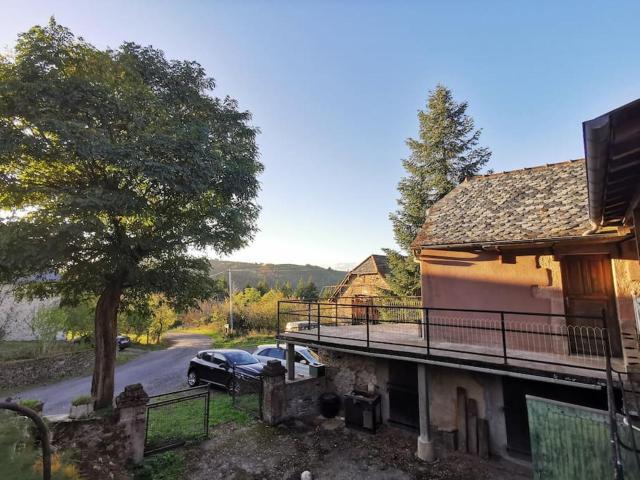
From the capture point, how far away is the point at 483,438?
23.8 ft

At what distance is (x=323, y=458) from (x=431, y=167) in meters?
17.0

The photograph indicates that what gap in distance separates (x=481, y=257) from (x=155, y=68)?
11.4 meters

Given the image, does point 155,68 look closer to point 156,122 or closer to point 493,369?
point 156,122

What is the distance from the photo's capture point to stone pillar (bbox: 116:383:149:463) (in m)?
6.96

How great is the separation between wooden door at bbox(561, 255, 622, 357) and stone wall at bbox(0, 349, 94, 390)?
22205mm

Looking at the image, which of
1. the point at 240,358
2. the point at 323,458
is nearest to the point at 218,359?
the point at 240,358

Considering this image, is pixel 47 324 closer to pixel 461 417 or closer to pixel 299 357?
pixel 299 357

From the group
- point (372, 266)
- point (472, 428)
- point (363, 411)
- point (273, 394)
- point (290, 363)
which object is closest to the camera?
point (472, 428)

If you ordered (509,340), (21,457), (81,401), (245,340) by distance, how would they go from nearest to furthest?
(21,457) → (81,401) → (509,340) → (245,340)

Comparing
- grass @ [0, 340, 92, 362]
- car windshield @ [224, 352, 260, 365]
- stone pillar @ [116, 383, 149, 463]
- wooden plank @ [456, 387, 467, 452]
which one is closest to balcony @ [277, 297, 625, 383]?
wooden plank @ [456, 387, 467, 452]

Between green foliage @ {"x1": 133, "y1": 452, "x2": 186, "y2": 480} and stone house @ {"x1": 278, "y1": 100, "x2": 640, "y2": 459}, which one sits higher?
stone house @ {"x1": 278, "y1": 100, "x2": 640, "y2": 459}

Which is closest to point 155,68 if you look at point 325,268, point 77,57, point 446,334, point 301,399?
point 77,57

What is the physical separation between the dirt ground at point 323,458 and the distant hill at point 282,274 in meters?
52.8

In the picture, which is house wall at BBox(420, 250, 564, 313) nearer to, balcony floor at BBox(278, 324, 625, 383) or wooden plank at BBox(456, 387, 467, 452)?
balcony floor at BBox(278, 324, 625, 383)
